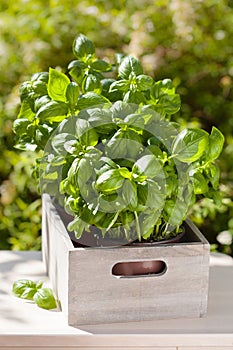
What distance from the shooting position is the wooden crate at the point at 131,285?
125 cm

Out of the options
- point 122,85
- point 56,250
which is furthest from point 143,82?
point 56,250

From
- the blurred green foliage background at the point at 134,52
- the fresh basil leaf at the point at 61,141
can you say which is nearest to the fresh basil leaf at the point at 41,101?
the fresh basil leaf at the point at 61,141

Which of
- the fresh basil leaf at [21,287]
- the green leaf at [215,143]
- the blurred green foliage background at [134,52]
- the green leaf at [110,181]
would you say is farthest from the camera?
the blurred green foliage background at [134,52]

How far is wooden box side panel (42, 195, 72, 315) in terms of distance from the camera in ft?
4.23

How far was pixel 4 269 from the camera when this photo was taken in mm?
1536

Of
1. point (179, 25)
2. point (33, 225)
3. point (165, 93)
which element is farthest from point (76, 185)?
point (179, 25)

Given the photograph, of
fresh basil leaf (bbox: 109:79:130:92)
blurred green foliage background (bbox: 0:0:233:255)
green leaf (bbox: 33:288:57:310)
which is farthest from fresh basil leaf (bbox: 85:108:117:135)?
blurred green foliage background (bbox: 0:0:233:255)

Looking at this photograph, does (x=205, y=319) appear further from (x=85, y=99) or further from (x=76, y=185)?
(x=85, y=99)

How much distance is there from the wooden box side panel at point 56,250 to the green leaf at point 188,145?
25 centimetres

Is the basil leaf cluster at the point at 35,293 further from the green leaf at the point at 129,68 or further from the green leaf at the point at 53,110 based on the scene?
the green leaf at the point at 129,68

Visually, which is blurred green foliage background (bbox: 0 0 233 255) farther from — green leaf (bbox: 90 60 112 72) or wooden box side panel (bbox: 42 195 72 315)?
green leaf (bbox: 90 60 112 72)

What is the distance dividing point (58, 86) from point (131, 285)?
391 millimetres

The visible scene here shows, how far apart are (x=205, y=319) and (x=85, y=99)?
46cm

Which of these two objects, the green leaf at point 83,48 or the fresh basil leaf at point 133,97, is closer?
the fresh basil leaf at point 133,97
